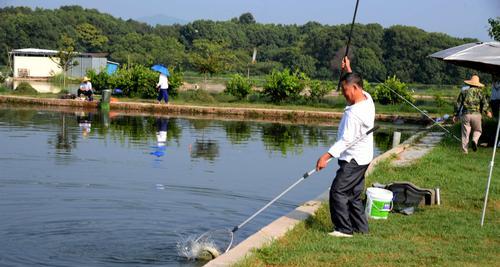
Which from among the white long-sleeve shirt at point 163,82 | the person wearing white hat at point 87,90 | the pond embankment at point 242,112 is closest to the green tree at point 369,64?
the pond embankment at point 242,112

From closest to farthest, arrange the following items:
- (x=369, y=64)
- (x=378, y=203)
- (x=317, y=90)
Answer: (x=378, y=203)
(x=317, y=90)
(x=369, y=64)

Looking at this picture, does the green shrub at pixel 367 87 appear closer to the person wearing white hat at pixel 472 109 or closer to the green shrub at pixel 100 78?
the green shrub at pixel 100 78

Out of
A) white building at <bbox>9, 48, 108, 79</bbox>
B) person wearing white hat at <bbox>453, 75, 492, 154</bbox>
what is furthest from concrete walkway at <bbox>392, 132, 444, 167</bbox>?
white building at <bbox>9, 48, 108, 79</bbox>

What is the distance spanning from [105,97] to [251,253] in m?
20.0

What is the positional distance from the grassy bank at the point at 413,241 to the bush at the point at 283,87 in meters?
19.0

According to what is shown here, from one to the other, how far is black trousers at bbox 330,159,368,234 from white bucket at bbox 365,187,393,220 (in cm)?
69

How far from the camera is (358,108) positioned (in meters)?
6.95

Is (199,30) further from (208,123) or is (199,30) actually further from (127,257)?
(127,257)

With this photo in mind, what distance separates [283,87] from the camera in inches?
1128

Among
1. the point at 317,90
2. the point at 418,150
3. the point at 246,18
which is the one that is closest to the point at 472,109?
the point at 418,150

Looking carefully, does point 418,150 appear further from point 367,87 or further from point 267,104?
point 367,87

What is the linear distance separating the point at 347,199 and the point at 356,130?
24.4 inches

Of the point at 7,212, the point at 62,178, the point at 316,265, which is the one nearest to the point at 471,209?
the point at 316,265

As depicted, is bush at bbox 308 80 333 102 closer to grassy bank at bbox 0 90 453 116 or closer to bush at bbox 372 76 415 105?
grassy bank at bbox 0 90 453 116
